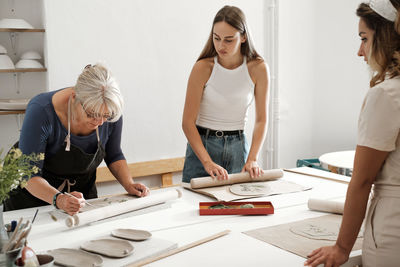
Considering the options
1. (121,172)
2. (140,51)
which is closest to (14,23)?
(140,51)

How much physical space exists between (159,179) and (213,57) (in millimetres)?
1990

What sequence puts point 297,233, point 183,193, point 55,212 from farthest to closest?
point 183,193 → point 55,212 → point 297,233

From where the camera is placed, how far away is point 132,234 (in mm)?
1688

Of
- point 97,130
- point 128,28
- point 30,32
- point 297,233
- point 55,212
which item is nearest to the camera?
point 297,233

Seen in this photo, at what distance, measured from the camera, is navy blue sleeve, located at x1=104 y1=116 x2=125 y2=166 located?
234cm

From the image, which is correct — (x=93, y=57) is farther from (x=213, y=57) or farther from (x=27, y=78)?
(x=213, y=57)

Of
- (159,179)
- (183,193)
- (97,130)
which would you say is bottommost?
(159,179)

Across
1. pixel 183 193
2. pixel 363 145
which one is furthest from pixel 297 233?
pixel 183 193

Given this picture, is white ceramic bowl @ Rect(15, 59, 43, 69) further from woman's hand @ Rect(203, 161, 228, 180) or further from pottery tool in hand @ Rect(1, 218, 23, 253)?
pottery tool in hand @ Rect(1, 218, 23, 253)

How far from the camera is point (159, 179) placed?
14.5 ft

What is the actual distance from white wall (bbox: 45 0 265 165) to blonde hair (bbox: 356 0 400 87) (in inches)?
115

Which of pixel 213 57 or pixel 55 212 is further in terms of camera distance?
pixel 213 57

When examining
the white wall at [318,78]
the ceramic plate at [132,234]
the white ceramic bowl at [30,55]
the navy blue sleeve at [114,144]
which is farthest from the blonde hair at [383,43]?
the white wall at [318,78]

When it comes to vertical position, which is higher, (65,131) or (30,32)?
(30,32)
